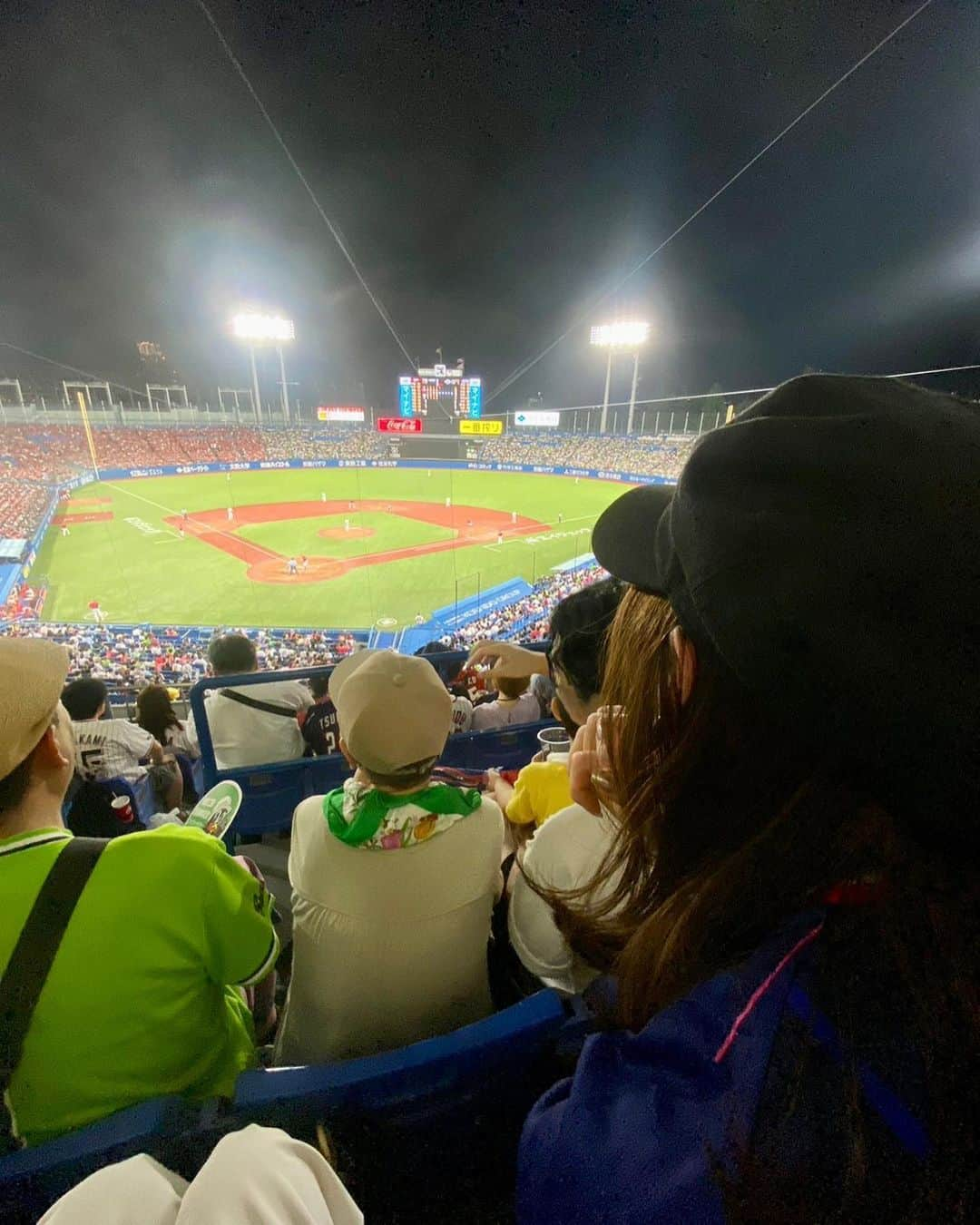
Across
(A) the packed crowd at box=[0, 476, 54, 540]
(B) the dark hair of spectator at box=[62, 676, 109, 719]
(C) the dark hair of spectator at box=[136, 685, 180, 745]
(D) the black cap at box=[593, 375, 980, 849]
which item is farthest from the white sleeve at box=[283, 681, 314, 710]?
(A) the packed crowd at box=[0, 476, 54, 540]

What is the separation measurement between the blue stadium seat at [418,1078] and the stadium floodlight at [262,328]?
4517 cm

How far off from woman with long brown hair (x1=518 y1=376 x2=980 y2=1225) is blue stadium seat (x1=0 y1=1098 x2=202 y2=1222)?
2.52 ft

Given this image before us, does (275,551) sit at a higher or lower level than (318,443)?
lower

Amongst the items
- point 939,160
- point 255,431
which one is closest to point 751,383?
point 939,160

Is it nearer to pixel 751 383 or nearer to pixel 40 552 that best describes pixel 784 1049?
pixel 40 552

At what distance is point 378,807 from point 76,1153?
779 mm

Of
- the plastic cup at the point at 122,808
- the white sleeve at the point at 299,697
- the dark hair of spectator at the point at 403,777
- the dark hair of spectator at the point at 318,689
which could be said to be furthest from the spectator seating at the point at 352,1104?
the dark hair of spectator at the point at 318,689

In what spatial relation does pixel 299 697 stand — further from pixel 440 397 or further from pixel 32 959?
pixel 440 397

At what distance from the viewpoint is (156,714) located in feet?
15.5

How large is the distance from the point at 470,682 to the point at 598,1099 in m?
5.77

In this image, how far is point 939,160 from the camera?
9.02m

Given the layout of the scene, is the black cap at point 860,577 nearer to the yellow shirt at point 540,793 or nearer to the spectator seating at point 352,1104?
the spectator seating at point 352,1104

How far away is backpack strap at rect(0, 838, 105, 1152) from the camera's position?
41.6 inches

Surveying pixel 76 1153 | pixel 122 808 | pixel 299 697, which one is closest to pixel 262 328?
pixel 299 697
